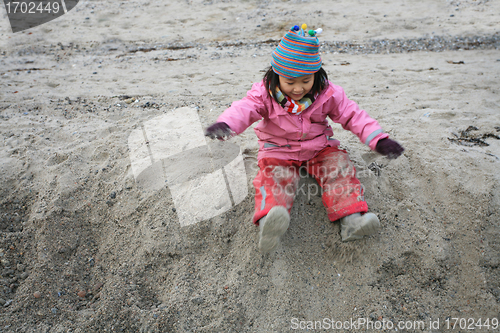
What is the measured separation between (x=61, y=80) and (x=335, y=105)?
417 cm

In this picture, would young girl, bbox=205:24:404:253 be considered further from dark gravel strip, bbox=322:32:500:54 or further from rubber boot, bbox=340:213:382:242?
dark gravel strip, bbox=322:32:500:54

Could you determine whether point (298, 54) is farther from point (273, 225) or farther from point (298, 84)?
point (273, 225)

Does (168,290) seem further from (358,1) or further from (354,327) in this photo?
(358,1)

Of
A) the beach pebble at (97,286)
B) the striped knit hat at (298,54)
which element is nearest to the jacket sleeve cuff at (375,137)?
the striped knit hat at (298,54)

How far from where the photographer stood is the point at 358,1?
695cm

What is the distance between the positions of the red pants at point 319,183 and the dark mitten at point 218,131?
0.46m

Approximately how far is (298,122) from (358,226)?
2.73 ft

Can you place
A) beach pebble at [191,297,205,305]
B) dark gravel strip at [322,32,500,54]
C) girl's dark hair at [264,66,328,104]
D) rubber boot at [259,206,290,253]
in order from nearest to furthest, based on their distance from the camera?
rubber boot at [259,206,290,253] < beach pebble at [191,297,205,305] < girl's dark hair at [264,66,328,104] < dark gravel strip at [322,32,500,54]

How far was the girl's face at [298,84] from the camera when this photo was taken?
2126 millimetres

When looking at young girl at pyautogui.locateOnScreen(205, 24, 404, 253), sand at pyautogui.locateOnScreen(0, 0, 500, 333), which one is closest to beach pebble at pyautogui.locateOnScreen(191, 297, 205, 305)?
sand at pyautogui.locateOnScreen(0, 0, 500, 333)

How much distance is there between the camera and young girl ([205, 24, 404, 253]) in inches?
80.0

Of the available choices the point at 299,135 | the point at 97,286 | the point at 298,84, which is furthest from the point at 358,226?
the point at 97,286

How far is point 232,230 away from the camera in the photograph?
7.64 ft

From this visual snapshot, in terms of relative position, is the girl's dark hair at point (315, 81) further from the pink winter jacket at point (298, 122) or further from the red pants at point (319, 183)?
the red pants at point (319, 183)
